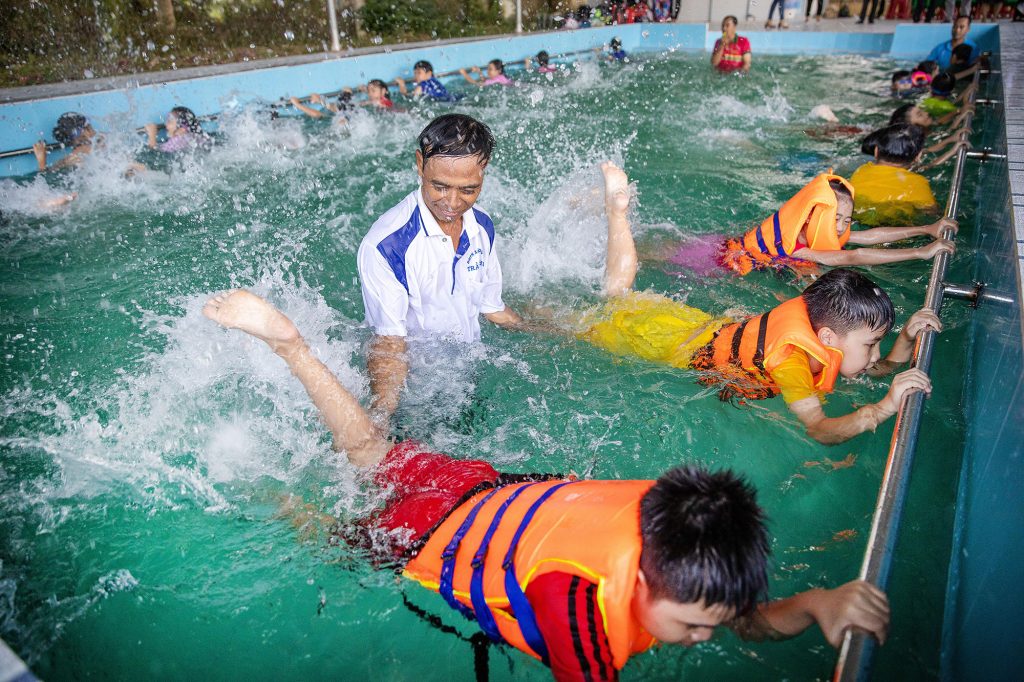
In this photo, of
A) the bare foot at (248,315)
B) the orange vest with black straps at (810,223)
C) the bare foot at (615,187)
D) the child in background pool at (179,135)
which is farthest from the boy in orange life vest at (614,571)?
the child in background pool at (179,135)

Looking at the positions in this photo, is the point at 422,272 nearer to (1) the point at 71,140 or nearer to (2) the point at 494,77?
(1) the point at 71,140

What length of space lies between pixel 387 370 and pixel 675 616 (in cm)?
198

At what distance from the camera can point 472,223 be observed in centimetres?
323

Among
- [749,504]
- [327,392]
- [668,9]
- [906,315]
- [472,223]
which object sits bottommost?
[906,315]

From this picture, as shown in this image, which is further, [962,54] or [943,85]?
[962,54]

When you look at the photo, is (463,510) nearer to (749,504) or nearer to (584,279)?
(749,504)

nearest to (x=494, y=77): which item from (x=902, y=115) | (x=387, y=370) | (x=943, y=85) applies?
(x=943, y=85)

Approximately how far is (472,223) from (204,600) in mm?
2058

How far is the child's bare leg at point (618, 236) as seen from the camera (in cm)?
373

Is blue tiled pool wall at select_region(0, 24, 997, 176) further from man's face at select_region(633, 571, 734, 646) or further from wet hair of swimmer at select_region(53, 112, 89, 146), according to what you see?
man's face at select_region(633, 571, 734, 646)

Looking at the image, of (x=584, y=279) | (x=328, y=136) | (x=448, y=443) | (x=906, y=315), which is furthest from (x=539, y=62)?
(x=448, y=443)

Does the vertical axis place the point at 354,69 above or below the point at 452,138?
above

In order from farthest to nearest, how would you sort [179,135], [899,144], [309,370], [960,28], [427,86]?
[960,28] → [427,86] → [179,135] → [899,144] → [309,370]

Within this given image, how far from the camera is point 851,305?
2729 mm
